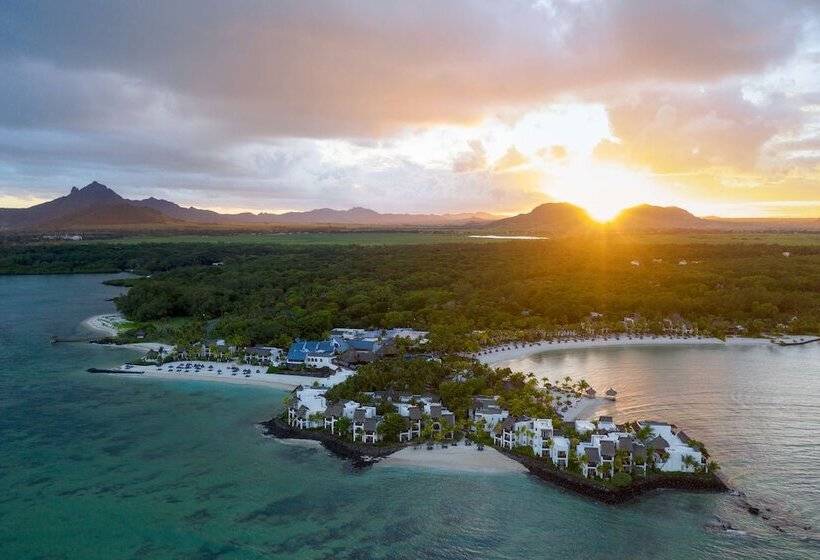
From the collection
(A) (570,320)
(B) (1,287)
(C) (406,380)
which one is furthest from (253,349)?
(B) (1,287)

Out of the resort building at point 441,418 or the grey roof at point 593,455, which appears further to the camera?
the resort building at point 441,418

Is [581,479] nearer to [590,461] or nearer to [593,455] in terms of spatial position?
[590,461]

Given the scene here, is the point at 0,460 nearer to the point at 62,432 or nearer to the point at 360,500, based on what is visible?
the point at 62,432

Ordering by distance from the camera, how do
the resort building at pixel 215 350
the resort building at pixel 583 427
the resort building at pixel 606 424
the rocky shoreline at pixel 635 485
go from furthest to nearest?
the resort building at pixel 215 350
the resort building at pixel 606 424
the resort building at pixel 583 427
the rocky shoreline at pixel 635 485

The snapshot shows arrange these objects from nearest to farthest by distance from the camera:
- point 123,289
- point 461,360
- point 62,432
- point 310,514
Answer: point 310,514 → point 62,432 → point 461,360 → point 123,289

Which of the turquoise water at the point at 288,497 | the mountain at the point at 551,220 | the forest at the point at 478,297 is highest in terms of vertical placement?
the mountain at the point at 551,220

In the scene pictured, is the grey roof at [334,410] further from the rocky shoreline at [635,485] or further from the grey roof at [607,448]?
the grey roof at [607,448]

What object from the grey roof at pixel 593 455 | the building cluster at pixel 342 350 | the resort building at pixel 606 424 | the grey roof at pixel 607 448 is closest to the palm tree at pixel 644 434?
the resort building at pixel 606 424
